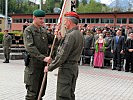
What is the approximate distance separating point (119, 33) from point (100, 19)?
38866 mm

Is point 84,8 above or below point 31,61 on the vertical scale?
above

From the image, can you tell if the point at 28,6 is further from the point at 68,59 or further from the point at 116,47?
the point at 68,59

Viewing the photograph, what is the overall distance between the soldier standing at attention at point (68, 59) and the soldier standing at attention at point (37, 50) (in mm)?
571

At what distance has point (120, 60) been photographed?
14859 millimetres

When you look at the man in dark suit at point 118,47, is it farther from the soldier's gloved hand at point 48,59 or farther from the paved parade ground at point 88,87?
the soldier's gloved hand at point 48,59

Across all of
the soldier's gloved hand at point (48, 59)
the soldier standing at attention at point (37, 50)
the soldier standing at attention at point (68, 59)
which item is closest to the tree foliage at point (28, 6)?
the soldier standing at attention at point (37, 50)

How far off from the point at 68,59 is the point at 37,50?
0.77 meters

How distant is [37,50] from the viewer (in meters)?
5.90

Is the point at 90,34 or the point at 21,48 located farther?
the point at 21,48

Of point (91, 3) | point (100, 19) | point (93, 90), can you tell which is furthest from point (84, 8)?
point (93, 90)

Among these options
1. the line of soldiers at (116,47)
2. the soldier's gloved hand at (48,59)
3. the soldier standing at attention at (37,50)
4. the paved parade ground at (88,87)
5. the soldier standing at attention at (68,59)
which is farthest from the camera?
the line of soldiers at (116,47)

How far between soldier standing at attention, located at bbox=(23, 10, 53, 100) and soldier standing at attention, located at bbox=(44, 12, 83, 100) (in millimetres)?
571

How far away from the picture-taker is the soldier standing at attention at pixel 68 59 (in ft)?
17.5

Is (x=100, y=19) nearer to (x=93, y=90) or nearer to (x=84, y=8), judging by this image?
(x=93, y=90)
